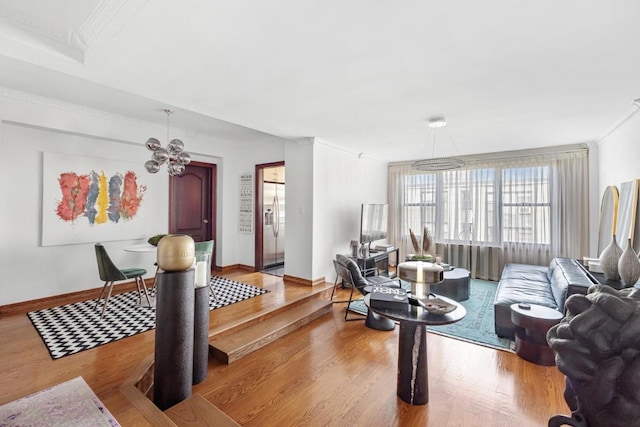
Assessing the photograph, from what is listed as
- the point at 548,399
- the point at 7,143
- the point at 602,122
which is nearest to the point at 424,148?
the point at 602,122

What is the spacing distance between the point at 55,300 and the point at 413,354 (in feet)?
14.3

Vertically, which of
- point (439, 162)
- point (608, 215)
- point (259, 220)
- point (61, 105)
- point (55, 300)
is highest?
point (61, 105)

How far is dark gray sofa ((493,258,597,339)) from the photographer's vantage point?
112 inches

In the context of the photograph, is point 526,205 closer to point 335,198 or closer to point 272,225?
point 335,198

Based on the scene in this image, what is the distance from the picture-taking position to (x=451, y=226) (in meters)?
5.75

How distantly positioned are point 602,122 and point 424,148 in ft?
7.31

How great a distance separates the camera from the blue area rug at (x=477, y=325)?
9.96 feet

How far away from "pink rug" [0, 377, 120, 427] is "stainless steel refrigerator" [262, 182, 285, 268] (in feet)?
12.6

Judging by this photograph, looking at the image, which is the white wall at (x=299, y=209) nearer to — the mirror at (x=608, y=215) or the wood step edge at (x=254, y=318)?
the wood step edge at (x=254, y=318)

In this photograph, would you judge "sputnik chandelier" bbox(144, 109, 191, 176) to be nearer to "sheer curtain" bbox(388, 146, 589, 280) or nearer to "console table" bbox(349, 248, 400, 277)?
"console table" bbox(349, 248, 400, 277)

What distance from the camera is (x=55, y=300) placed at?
3.75 metres

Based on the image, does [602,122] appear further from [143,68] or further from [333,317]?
[143,68]

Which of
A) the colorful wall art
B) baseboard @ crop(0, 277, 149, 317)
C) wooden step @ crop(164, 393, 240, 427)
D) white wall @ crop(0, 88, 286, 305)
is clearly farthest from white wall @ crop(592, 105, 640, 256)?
baseboard @ crop(0, 277, 149, 317)

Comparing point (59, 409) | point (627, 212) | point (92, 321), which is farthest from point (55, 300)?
point (627, 212)
